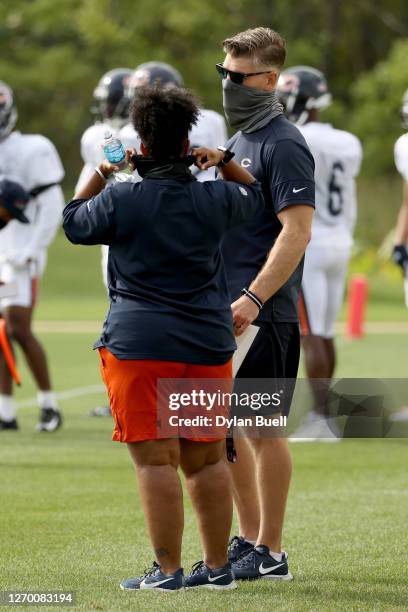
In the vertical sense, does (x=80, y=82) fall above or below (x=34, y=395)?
above

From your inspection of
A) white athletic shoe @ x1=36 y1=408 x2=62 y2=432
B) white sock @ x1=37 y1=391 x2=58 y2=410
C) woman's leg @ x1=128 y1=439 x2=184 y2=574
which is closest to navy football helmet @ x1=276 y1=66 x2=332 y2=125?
white sock @ x1=37 y1=391 x2=58 y2=410

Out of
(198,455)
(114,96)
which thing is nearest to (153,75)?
(114,96)

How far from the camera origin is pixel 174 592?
16.4 feet

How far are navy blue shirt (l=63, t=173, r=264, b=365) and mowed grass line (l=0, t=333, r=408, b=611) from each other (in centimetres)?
93

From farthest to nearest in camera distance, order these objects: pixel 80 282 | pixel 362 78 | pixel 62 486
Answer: pixel 362 78 → pixel 80 282 → pixel 62 486

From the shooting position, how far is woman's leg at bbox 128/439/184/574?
4.89 metres

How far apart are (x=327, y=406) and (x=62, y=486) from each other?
1.57m

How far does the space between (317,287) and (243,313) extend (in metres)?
4.68

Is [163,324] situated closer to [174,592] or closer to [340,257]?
[174,592]

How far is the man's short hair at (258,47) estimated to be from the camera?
543 centimetres

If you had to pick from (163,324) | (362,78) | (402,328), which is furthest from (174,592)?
(362,78)

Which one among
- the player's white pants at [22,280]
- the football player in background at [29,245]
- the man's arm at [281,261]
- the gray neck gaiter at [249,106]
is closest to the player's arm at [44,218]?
the football player in background at [29,245]

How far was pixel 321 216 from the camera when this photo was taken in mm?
9797

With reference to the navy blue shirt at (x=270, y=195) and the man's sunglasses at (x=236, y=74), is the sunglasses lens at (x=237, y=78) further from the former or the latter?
the navy blue shirt at (x=270, y=195)
